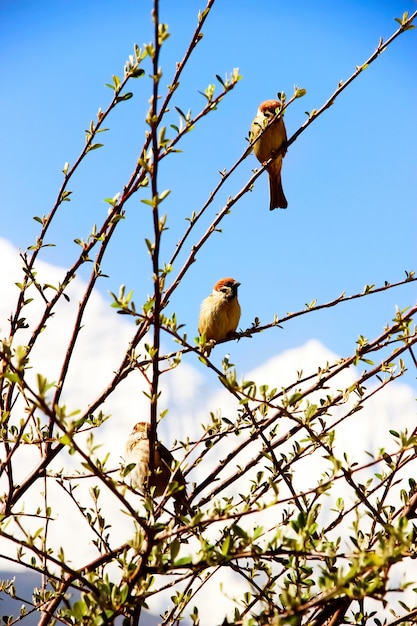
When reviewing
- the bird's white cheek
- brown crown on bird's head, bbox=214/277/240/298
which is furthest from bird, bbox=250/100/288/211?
the bird's white cheek

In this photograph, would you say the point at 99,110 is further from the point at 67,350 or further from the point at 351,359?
the point at 351,359

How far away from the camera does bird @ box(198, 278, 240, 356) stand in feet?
17.5

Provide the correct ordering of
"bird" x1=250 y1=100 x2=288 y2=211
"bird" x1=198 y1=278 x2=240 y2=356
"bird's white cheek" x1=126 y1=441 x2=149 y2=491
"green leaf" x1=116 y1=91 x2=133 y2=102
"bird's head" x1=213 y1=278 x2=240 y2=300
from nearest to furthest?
1. "green leaf" x1=116 y1=91 x2=133 y2=102
2. "bird's white cheek" x1=126 y1=441 x2=149 y2=491
3. "bird" x1=198 y1=278 x2=240 y2=356
4. "bird's head" x1=213 y1=278 x2=240 y2=300
5. "bird" x1=250 y1=100 x2=288 y2=211

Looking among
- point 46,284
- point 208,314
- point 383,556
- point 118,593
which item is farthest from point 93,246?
point 208,314

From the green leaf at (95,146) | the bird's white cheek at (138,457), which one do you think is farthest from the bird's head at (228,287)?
the green leaf at (95,146)

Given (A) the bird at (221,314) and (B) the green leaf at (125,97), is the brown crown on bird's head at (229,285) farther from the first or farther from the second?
(B) the green leaf at (125,97)

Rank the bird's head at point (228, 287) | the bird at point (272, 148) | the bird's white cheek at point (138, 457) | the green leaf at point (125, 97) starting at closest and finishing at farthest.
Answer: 1. the green leaf at point (125, 97)
2. the bird's white cheek at point (138, 457)
3. the bird's head at point (228, 287)
4. the bird at point (272, 148)

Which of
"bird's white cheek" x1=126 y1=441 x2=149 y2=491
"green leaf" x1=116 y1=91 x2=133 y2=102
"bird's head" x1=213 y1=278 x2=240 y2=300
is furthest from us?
"bird's head" x1=213 y1=278 x2=240 y2=300

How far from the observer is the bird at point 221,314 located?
5.33 m

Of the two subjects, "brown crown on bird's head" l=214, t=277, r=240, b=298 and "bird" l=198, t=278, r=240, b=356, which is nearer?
"bird" l=198, t=278, r=240, b=356

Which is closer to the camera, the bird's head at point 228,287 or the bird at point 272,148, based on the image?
the bird's head at point 228,287

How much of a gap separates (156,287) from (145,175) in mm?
1098

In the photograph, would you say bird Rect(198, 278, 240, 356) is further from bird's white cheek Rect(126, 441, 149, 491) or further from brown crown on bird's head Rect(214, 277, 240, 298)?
bird's white cheek Rect(126, 441, 149, 491)

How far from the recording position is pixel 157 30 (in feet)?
5.12
